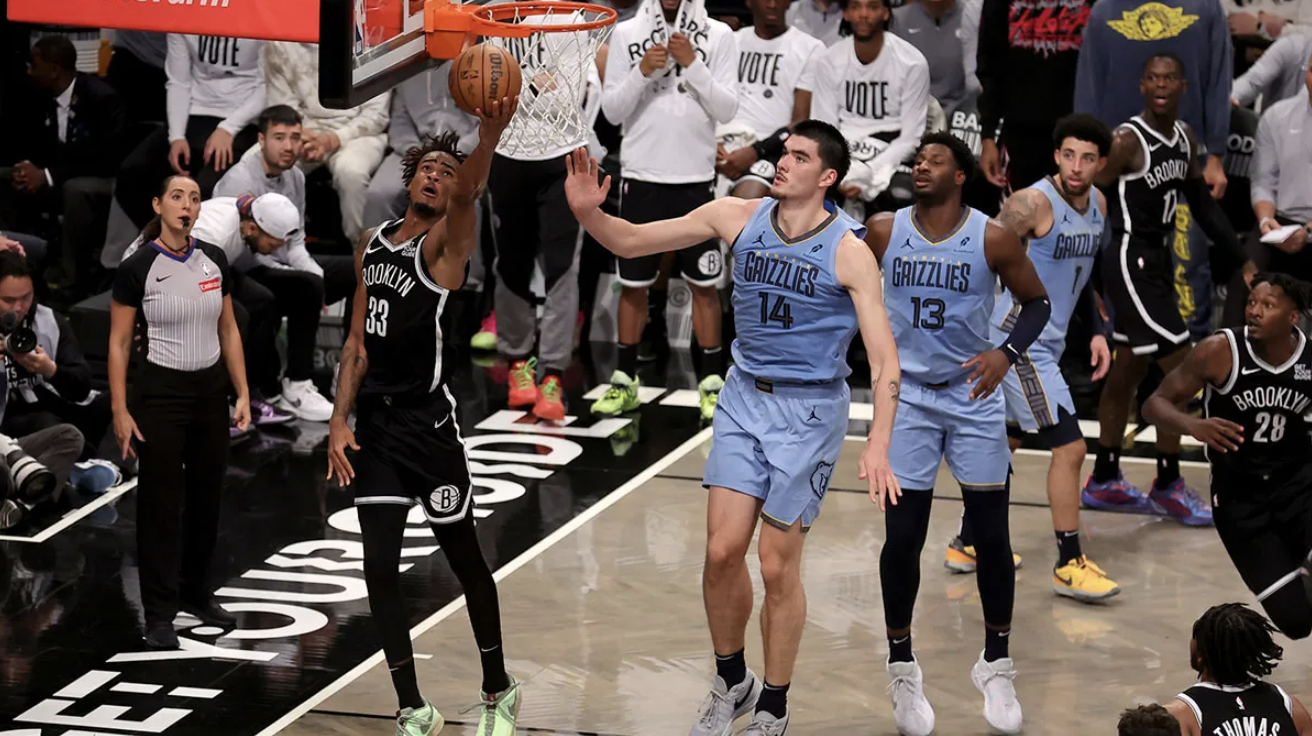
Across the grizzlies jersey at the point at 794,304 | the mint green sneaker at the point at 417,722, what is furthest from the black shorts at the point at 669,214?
the mint green sneaker at the point at 417,722

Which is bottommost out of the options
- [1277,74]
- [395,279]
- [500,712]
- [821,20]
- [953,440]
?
[500,712]

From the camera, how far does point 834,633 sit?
714 centimetres

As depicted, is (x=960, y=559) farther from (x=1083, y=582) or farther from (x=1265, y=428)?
(x=1265, y=428)

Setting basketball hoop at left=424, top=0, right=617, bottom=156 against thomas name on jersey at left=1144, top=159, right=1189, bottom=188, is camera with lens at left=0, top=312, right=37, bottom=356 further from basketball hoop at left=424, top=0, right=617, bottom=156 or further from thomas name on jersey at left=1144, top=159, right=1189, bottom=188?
thomas name on jersey at left=1144, top=159, right=1189, bottom=188

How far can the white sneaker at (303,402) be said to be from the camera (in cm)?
1023

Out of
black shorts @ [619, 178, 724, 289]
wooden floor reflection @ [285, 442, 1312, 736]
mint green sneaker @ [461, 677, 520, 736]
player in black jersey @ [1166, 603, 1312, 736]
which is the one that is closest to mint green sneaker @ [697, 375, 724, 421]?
black shorts @ [619, 178, 724, 289]

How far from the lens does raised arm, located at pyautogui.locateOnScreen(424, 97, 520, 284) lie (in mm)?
5613

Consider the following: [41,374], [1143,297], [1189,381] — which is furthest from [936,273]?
[41,374]

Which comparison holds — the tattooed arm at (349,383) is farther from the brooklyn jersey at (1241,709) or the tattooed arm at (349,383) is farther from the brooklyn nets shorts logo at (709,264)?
the brooklyn nets shorts logo at (709,264)

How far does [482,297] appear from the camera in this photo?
40.2 feet

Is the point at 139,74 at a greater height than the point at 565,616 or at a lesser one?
greater

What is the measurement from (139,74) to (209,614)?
6.82m

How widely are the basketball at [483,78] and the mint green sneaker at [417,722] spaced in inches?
78.1

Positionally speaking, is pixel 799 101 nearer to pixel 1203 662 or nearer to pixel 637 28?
pixel 637 28
